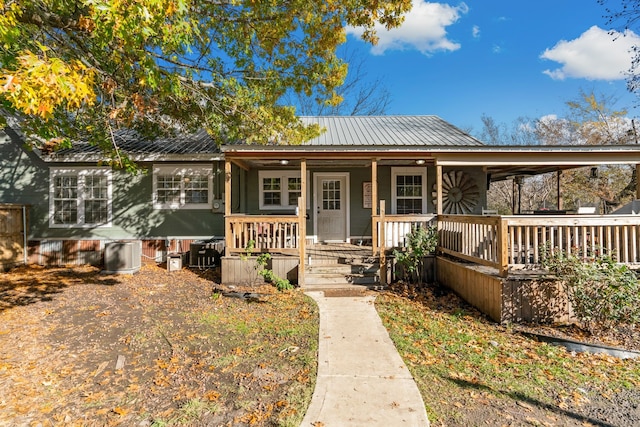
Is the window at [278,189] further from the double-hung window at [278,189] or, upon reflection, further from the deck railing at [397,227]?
the deck railing at [397,227]

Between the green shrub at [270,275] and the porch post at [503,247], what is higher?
the porch post at [503,247]

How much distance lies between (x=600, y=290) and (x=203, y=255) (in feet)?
28.3

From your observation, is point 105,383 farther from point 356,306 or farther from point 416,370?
point 356,306

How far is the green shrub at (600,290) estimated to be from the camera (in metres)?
4.69

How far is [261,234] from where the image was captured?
808 centimetres

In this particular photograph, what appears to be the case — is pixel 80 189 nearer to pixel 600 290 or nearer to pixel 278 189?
pixel 278 189

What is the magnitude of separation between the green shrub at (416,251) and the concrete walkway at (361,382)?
92.8 inches

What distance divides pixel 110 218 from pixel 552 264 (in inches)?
442

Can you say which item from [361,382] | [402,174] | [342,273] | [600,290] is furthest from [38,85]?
[402,174]

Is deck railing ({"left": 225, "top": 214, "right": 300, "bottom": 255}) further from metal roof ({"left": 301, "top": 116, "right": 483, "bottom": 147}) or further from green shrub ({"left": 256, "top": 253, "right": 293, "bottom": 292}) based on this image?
metal roof ({"left": 301, "top": 116, "right": 483, "bottom": 147})

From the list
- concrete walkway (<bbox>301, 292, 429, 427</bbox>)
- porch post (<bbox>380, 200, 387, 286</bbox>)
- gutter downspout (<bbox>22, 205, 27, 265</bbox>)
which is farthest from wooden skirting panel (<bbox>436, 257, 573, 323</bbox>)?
gutter downspout (<bbox>22, 205, 27, 265</bbox>)

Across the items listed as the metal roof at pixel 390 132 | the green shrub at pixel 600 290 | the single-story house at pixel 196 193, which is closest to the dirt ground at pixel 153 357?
the single-story house at pixel 196 193

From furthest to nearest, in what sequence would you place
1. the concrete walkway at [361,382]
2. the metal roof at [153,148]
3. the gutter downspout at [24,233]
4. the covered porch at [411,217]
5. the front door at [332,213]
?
the front door at [332,213] < the gutter downspout at [24,233] < the metal roof at [153,148] < the covered porch at [411,217] < the concrete walkway at [361,382]

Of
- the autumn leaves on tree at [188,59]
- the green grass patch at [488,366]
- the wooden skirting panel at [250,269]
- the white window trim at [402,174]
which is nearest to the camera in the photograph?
the green grass patch at [488,366]
